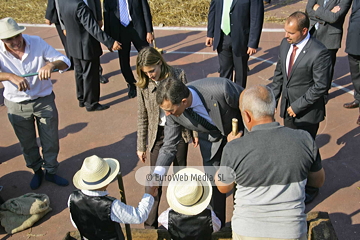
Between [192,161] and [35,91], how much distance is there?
95.8 inches

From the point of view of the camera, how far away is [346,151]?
5.39 metres

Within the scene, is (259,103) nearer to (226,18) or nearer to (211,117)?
(211,117)

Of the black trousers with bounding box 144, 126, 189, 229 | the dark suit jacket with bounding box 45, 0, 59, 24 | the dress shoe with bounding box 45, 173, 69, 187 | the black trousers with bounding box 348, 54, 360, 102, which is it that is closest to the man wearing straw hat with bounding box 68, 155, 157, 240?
the black trousers with bounding box 144, 126, 189, 229

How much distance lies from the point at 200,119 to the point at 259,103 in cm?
95

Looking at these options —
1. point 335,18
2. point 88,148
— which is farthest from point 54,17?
point 335,18

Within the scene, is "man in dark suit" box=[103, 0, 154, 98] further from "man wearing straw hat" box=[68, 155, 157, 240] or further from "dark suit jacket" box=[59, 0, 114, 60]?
"man wearing straw hat" box=[68, 155, 157, 240]

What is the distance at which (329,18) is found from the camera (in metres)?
5.78

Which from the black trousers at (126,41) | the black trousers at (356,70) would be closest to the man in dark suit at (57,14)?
the black trousers at (126,41)

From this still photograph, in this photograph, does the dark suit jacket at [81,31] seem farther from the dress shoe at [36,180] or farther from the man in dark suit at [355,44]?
the man in dark suit at [355,44]

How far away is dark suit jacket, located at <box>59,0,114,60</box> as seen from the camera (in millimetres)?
5977

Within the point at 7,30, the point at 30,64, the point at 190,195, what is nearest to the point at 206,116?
the point at 190,195

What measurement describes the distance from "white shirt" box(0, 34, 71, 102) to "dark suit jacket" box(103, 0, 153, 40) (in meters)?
2.52

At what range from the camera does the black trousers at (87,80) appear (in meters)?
6.51

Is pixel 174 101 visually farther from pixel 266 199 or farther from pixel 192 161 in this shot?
pixel 192 161
